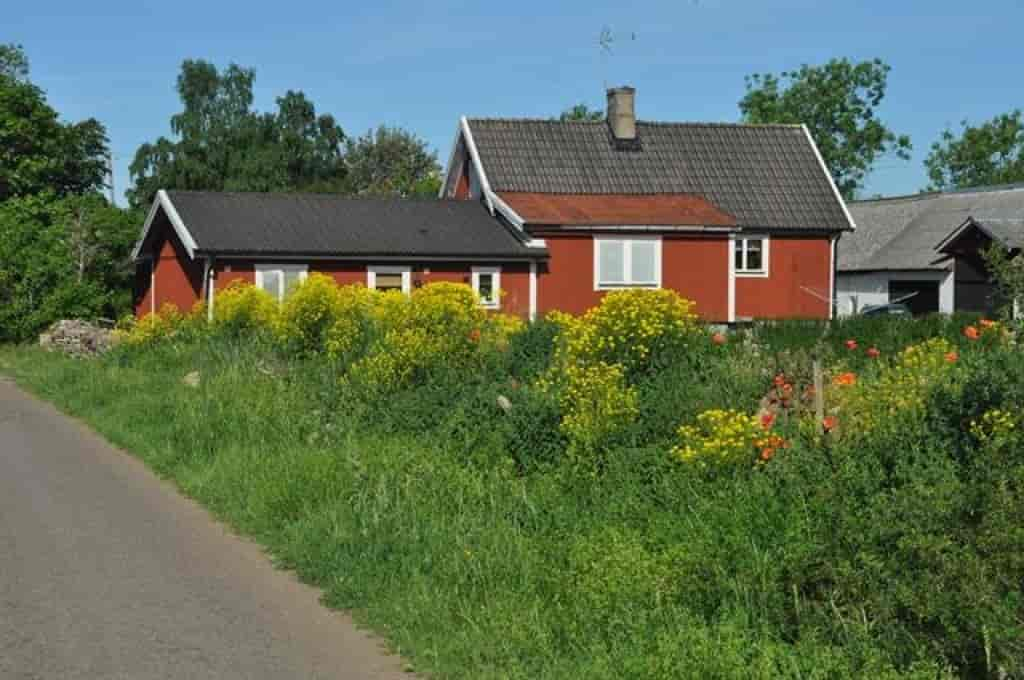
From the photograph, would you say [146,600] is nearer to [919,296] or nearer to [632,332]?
[632,332]

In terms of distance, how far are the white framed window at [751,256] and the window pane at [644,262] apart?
10.3 ft

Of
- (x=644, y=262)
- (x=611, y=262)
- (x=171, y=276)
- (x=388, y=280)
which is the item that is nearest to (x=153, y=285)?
(x=171, y=276)

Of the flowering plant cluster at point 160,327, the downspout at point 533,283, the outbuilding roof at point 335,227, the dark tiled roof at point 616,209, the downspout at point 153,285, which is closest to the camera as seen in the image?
the flowering plant cluster at point 160,327

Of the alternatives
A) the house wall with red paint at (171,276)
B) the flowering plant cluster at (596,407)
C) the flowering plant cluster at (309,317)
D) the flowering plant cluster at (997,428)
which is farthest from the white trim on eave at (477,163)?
the flowering plant cluster at (997,428)

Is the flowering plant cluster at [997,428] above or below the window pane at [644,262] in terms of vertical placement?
below

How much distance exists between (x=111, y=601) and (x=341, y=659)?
1961mm

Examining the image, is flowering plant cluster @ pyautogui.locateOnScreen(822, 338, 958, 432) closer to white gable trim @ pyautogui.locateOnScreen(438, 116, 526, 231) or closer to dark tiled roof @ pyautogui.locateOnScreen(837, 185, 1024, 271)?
white gable trim @ pyautogui.locateOnScreen(438, 116, 526, 231)

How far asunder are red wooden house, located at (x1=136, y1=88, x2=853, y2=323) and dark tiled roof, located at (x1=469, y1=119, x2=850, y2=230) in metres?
0.05

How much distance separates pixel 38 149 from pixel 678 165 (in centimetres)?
2798

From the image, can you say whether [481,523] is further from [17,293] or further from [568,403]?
[17,293]

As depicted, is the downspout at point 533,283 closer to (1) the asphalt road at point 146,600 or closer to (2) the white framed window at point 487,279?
(2) the white framed window at point 487,279

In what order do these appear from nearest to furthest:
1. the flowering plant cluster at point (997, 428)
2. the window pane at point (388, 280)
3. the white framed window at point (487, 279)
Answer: the flowering plant cluster at point (997, 428) < the window pane at point (388, 280) < the white framed window at point (487, 279)

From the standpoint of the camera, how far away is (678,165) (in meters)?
41.5

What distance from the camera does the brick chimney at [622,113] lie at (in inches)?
1642
